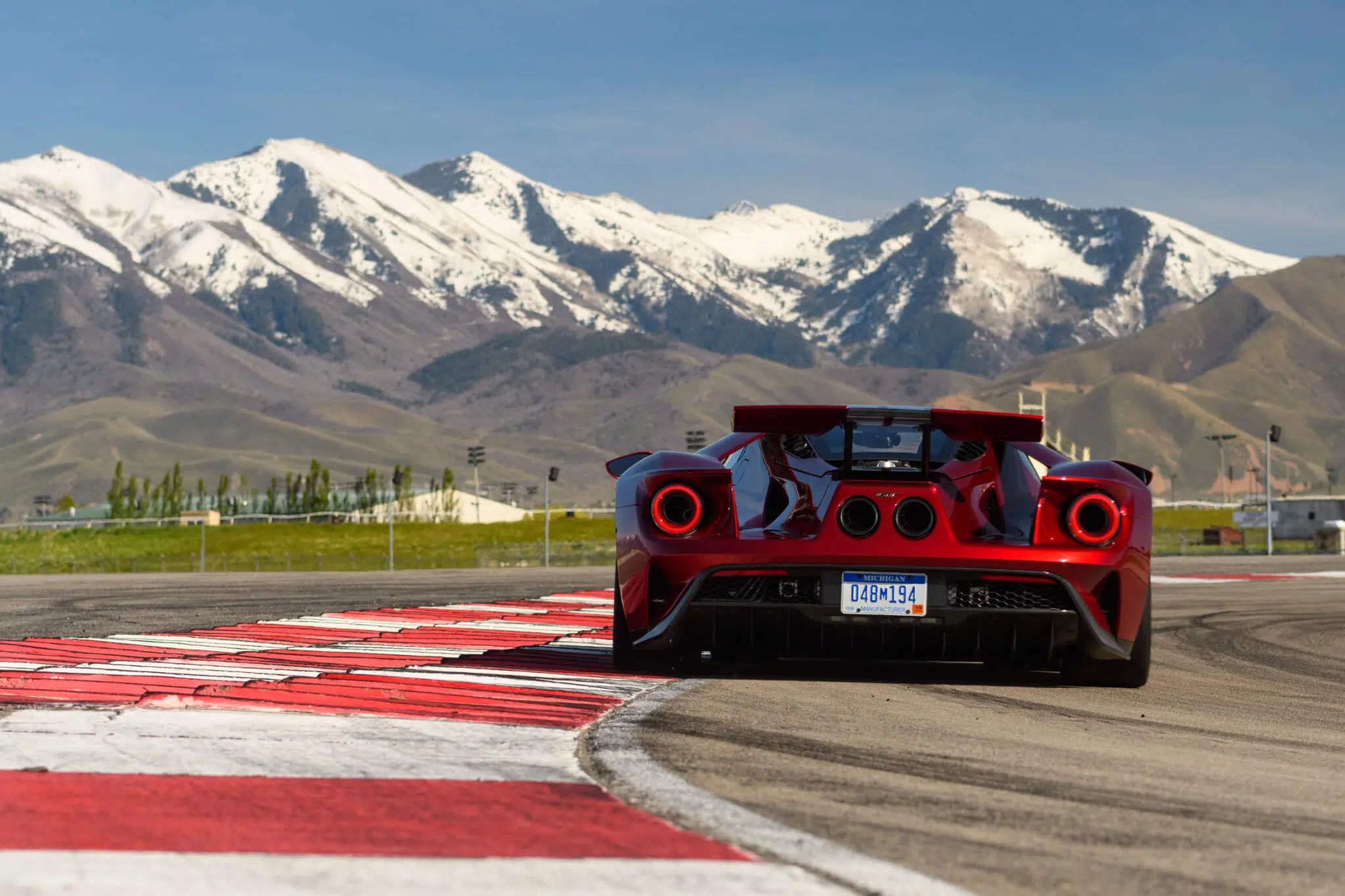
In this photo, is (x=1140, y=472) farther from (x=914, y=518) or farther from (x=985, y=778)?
(x=985, y=778)

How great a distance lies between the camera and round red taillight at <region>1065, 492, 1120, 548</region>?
816 centimetres

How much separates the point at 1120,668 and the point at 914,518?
157cm

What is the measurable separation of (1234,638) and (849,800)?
33.1ft

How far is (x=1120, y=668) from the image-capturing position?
8695 mm

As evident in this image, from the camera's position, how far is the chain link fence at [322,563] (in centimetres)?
6338

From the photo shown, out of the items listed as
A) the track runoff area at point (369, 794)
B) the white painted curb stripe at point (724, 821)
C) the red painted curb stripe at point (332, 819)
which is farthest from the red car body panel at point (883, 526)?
the red painted curb stripe at point (332, 819)

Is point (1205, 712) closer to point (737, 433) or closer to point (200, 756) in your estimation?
point (737, 433)

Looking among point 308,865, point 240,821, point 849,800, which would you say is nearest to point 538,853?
point 308,865

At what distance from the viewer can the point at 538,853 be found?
156 inches

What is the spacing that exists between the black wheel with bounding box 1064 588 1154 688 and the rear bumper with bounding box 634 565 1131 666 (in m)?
0.39

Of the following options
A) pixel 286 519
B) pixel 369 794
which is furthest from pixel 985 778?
pixel 286 519

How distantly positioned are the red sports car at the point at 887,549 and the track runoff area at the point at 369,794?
56cm

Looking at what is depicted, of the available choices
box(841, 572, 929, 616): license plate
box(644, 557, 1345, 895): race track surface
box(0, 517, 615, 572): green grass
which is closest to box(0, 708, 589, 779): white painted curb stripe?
box(644, 557, 1345, 895): race track surface

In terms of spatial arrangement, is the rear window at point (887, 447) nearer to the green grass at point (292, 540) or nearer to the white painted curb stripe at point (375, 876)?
the white painted curb stripe at point (375, 876)
